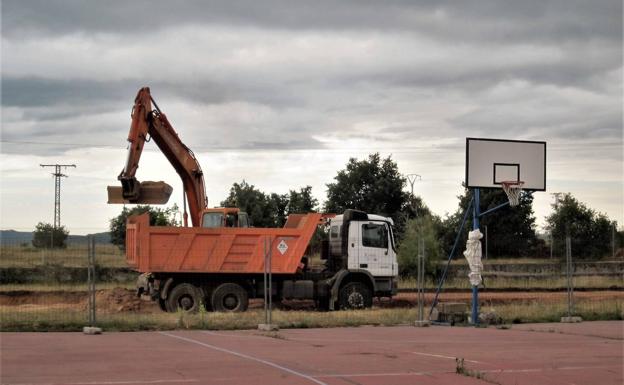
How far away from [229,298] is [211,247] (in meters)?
1.70

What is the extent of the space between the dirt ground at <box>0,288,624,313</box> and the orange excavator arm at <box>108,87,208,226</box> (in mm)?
3322

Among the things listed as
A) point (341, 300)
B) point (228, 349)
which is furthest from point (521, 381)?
point (341, 300)

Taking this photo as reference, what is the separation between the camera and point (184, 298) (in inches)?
1047

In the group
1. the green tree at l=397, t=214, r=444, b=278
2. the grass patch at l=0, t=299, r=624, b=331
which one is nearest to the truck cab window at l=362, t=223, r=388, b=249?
the grass patch at l=0, t=299, r=624, b=331

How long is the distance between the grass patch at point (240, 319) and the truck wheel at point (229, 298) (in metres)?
2.38

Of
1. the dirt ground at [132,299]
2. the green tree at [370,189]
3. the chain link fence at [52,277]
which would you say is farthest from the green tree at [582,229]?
the chain link fence at [52,277]

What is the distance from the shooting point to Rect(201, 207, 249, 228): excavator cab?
28.0m

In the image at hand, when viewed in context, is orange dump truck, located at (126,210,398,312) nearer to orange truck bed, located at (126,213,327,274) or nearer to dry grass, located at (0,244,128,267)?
orange truck bed, located at (126,213,327,274)

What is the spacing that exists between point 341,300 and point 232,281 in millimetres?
3292

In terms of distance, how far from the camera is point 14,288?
33.1 meters

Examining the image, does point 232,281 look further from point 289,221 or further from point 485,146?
point 485,146

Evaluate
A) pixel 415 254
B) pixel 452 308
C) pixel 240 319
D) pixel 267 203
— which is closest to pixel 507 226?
pixel 267 203

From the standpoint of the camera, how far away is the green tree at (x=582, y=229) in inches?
2454

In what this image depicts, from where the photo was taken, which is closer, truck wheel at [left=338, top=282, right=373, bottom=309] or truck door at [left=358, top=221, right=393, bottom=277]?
truck wheel at [left=338, top=282, right=373, bottom=309]
